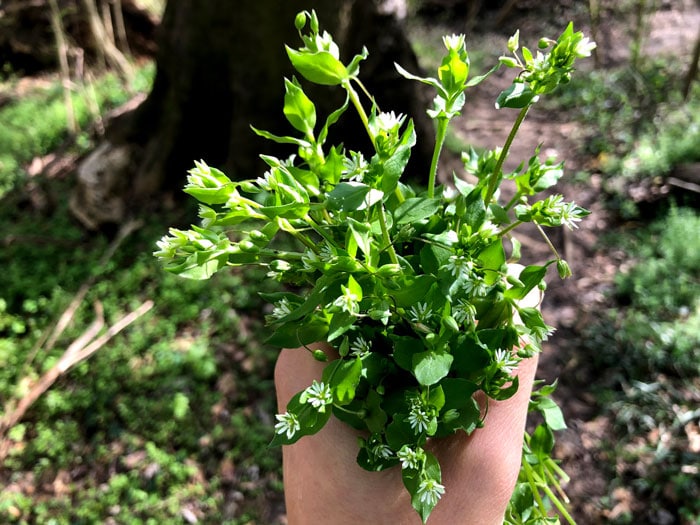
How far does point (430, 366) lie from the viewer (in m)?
0.57

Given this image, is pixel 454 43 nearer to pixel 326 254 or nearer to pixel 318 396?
pixel 326 254

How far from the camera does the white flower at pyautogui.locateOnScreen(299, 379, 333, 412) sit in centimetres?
56

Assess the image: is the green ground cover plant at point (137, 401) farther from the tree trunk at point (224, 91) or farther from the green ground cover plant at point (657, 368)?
the green ground cover plant at point (657, 368)

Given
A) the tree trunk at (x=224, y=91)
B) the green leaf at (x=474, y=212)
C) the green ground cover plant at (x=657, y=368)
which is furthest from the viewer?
the tree trunk at (x=224, y=91)

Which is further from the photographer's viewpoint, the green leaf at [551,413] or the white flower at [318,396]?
the green leaf at [551,413]

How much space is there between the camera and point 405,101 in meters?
2.79

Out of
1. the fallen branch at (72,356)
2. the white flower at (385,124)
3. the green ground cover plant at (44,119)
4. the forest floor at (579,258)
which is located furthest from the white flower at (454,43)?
the green ground cover plant at (44,119)

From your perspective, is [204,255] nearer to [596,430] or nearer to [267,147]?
[596,430]

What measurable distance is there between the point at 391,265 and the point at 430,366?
119 millimetres

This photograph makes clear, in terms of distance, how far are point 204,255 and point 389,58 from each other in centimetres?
246

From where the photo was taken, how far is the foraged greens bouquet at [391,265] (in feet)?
1.89

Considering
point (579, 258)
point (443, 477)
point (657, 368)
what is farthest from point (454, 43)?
point (579, 258)

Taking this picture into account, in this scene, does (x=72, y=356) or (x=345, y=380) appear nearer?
(x=345, y=380)

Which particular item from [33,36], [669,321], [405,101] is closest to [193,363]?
[405,101]
